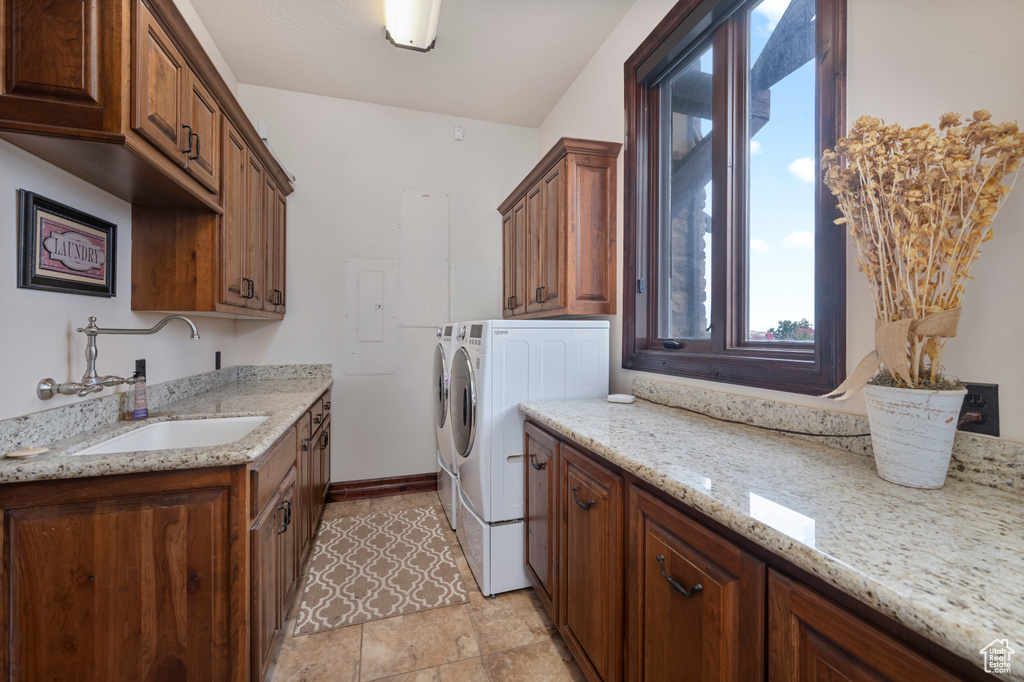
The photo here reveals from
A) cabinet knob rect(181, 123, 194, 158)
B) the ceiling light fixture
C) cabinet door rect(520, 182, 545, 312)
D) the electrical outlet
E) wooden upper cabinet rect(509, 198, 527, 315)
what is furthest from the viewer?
wooden upper cabinet rect(509, 198, 527, 315)

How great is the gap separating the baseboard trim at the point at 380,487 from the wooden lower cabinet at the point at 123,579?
1.90 m

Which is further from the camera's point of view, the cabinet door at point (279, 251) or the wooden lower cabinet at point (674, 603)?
the cabinet door at point (279, 251)

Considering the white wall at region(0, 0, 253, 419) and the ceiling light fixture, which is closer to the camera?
the white wall at region(0, 0, 253, 419)

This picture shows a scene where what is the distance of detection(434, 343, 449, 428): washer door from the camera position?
2441 millimetres

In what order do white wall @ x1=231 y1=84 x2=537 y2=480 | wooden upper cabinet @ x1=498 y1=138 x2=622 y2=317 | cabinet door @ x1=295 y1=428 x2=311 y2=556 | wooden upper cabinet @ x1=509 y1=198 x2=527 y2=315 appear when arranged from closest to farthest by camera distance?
cabinet door @ x1=295 y1=428 x2=311 y2=556 → wooden upper cabinet @ x1=498 y1=138 x2=622 y2=317 → wooden upper cabinet @ x1=509 y1=198 x2=527 y2=315 → white wall @ x1=231 y1=84 x2=537 y2=480

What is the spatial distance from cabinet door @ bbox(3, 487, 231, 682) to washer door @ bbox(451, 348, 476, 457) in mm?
1002

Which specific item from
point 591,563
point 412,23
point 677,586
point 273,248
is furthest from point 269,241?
point 677,586

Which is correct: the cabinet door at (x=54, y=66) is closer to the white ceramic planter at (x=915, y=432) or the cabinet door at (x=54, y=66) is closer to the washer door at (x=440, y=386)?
the washer door at (x=440, y=386)

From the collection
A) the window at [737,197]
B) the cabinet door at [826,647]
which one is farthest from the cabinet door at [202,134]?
the cabinet door at [826,647]

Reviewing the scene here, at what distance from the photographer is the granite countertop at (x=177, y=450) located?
1.02 meters

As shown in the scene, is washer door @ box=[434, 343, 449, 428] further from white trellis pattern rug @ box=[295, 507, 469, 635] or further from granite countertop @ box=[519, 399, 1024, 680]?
granite countertop @ box=[519, 399, 1024, 680]

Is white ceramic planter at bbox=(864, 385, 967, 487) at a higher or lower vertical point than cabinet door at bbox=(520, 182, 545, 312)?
lower

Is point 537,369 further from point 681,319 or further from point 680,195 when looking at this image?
point 680,195

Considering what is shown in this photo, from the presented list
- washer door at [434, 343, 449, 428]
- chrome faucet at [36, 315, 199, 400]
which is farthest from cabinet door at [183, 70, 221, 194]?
washer door at [434, 343, 449, 428]
